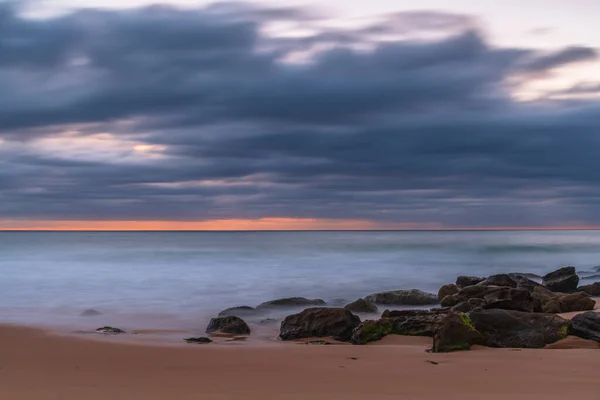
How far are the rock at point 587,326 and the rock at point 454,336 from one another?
174 centimetres

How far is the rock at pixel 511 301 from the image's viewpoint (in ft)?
38.6

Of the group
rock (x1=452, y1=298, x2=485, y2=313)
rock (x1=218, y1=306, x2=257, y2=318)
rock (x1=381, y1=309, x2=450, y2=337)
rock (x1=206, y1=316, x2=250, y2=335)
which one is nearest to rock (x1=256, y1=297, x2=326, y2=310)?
rock (x1=218, y1=306, x2=257, y2=318)

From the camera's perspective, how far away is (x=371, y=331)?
11039 mm

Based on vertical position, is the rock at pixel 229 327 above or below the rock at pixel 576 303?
below

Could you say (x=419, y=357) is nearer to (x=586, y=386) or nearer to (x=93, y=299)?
(x=586, y=386)

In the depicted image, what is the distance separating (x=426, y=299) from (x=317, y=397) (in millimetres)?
13282

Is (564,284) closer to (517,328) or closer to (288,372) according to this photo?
(517,328)

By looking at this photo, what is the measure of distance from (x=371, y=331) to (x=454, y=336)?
1.98 m

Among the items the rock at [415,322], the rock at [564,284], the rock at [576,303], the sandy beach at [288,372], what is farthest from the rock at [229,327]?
the rock at [564,284]

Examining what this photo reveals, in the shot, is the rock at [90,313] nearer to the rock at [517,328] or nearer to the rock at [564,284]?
the rock at [517,328]

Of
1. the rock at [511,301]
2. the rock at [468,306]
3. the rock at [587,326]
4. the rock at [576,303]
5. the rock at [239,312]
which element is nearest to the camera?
the rock at [587,326]

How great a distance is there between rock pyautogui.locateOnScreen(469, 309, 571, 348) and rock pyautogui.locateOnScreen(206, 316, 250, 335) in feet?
15.2

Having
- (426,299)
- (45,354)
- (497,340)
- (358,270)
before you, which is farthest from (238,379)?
(358,270)

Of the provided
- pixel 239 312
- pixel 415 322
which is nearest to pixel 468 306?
pixel 415 322
